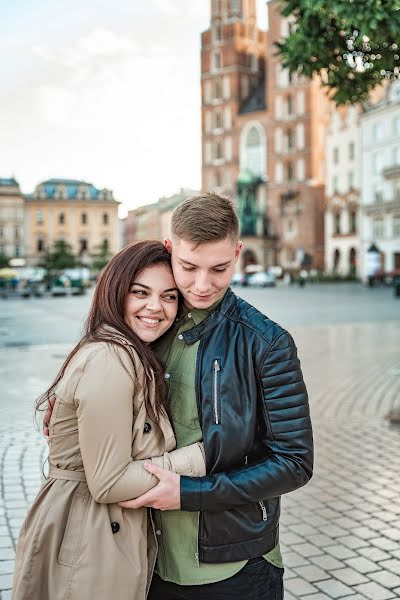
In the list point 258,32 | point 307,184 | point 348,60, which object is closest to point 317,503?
point 348,60

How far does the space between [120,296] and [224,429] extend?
502mm

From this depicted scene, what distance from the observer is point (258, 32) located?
280ft

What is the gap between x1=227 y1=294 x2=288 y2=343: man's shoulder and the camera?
1.95 m

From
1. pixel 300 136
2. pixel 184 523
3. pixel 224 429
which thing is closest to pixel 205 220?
pixel 224 429

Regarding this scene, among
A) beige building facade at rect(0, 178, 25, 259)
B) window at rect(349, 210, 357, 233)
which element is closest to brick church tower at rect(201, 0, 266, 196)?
window at rect(349, 210, 357, 233)

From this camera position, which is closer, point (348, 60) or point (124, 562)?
point (124, 562)

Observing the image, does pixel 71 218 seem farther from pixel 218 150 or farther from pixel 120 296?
pixel 120 296

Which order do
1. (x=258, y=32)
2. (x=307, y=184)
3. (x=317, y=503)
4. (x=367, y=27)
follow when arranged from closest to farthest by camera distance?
(x=317, y=503) → (x=367, y=27) → (x=307, y=184) → (x=258, y=32)

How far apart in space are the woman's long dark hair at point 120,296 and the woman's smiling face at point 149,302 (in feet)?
0.06

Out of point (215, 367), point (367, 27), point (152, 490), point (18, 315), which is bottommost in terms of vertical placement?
point (18, 315)

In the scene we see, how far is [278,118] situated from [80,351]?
7642cm

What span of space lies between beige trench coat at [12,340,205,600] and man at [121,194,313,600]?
0.22ft

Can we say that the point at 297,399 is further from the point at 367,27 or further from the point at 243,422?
the point at 367,27

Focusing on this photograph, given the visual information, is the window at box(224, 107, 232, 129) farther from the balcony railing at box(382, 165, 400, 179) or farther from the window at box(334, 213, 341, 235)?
the balcony railing at box(382, 165, 400, 179)
